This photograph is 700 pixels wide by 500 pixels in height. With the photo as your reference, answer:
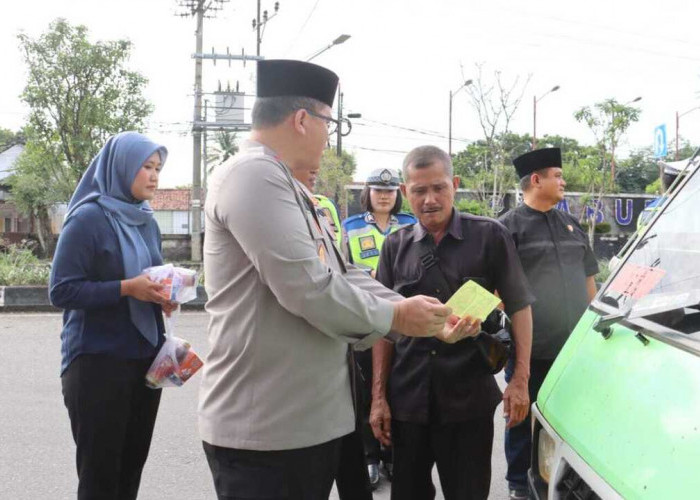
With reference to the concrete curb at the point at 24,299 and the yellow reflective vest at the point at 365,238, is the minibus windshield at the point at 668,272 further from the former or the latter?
the concrete curb at the point at 24,299

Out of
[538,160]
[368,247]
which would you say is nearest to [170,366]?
[368,247]

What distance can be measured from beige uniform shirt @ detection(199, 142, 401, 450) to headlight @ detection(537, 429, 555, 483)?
2.04 feet

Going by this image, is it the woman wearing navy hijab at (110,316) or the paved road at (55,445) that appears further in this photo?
the paved road at (55,445)

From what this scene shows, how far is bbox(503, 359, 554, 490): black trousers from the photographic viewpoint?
12.4 ft

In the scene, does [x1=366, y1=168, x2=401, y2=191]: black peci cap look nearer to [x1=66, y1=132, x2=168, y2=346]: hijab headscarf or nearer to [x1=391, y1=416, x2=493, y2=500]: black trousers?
[x1=66, y1=132, x2=168, y2=346]: hijab headscarf

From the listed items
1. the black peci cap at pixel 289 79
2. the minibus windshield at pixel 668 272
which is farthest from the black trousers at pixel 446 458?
the black peci cap at pixel 289 79

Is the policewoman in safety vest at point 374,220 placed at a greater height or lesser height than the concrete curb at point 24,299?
greater

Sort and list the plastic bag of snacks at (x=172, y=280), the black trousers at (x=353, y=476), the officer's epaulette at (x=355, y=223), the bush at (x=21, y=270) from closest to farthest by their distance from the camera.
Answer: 1. the black trousers at (x=353, y=476)
2. the plastic bag of snacks at (x=172, y=280)
3. the officer's epaulette at (x=355, y=223)
4. the bush at (x=21, y=270)

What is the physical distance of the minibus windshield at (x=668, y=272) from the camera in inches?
77.3

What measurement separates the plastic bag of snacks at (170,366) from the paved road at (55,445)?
50.2 inches

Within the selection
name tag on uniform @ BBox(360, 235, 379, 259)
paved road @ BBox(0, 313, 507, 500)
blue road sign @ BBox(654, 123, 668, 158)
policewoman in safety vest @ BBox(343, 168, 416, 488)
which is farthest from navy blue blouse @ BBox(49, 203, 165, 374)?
blue road sign @ BBox(654, 123, 668, 158)

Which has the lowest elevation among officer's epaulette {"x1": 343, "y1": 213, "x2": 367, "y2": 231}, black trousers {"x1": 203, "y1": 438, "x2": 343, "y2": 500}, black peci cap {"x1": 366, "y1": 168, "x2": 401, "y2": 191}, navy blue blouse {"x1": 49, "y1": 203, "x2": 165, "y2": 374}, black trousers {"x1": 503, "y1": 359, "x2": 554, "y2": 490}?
black trousers {"x1": 503, "y1": 359, "x2": 554, "y2": 490}

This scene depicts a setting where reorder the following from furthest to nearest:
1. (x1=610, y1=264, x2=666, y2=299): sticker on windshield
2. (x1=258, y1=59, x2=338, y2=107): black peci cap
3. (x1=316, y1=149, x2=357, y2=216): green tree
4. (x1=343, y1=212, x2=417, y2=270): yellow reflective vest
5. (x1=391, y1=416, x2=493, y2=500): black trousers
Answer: (x1=316, y1=149, x2=357, y2=216): green tree
(x1=343, y1=212, x2=417, y2=270): yellow reflective vest
(x1=391, y1=416, x2=493, y2=500): black trousers
(x1=610, y1=264, x2=666, y2=299): sticker on windshield
(x1=258, y1=59, x2=338, y2=107): black peci cap

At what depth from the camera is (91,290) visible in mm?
2736
